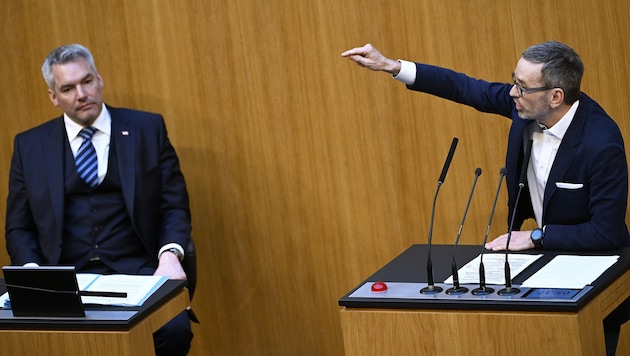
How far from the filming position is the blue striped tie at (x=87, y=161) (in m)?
4.77

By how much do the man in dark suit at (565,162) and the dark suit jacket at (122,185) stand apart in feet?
5.28

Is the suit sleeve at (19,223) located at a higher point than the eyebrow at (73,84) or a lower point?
lower

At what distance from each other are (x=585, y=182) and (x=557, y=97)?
A: 1.15ft

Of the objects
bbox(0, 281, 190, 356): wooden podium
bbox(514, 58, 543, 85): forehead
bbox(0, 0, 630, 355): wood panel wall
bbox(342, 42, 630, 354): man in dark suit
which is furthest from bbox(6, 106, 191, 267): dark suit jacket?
bbox(514, 58, 543, 85): forehead

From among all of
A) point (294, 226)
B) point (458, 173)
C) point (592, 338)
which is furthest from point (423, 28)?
point (592, 338)

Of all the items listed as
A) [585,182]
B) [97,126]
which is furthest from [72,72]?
[585,182]

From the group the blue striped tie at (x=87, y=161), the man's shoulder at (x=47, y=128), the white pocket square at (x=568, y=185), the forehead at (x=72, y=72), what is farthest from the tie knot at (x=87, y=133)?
the white pocket square at (x=568, y=185)

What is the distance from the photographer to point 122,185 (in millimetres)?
4773

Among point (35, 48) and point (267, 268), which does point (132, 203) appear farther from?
point (35, 48)

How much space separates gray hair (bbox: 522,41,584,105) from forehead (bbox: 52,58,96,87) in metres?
2.04

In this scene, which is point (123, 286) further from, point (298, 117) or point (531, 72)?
point (531, 72)

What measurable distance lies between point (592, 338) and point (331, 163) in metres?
2.12

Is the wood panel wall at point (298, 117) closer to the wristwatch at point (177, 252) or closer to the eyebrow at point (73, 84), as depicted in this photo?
the eyebrow at point (73, 84)

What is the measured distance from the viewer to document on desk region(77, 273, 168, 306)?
3836mm
